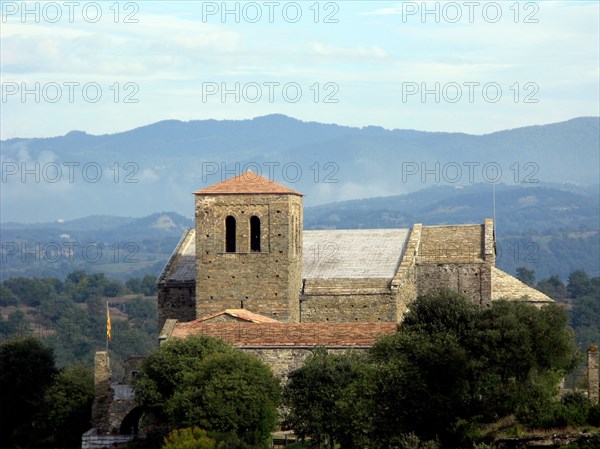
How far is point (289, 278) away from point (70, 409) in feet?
34.3

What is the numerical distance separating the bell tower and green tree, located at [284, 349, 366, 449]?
30.3 feet

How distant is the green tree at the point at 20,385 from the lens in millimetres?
63781

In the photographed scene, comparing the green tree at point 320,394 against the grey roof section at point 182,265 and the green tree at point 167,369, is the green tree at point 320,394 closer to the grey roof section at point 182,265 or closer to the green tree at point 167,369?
the green tree at point 167,369

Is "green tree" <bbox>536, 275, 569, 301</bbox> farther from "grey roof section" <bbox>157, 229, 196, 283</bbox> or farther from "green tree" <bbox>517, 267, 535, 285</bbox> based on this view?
"grey roof section" <bbox>157, 229, 196, 283</bbox>

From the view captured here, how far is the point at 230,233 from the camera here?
64562mm

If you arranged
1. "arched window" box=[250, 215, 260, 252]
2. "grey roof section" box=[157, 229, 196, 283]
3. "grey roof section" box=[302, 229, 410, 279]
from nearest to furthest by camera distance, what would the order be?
"arched window" box=[250, 215, 260, 252] < "grey roof section" box=[302, 229, 410, 279] < "grey roof section" box=[157, 229, 196, 283]

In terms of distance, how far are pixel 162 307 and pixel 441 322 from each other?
18.5 meters

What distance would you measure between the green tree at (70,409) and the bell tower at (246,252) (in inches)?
251

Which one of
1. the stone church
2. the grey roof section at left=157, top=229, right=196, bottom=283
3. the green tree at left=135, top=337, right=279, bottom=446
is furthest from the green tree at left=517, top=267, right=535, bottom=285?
the green tree at left=135, top=337, right=279, bottom=446

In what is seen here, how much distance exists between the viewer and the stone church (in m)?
58.6

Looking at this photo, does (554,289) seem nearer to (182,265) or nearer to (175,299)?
(182,265)

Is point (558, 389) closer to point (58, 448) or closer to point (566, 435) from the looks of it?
point (566, 435)

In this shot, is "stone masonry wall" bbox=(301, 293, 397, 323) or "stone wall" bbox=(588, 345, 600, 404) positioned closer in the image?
"stone wall" bbox=(588, 345, 600, 404)

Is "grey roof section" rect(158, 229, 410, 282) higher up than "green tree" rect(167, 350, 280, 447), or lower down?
higher up
